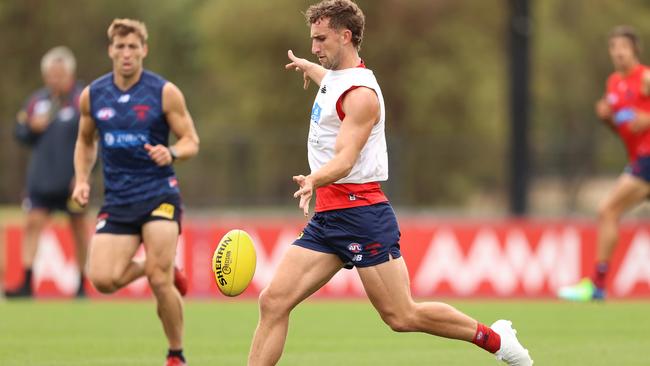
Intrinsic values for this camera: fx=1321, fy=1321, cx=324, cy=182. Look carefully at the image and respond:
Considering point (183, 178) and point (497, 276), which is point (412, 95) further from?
point (497, 276)

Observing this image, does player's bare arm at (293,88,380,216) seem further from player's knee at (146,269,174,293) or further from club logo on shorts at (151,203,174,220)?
club logo on shorts at (151,203,174,220)

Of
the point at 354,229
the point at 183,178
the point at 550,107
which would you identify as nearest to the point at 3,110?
the point at 183,178

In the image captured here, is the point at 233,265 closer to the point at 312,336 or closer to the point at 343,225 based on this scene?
→ the point at 343,225

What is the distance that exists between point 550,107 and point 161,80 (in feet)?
121

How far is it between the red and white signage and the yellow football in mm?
10032

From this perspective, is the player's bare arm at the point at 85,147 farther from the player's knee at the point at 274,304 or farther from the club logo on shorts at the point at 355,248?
the club logo on shorts at the point at 355,248

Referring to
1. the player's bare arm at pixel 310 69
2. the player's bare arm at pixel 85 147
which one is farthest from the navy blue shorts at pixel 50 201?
the player's bare arm at pixel 310 69

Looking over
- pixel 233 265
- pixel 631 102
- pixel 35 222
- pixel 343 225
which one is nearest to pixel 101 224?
pixel 233 265

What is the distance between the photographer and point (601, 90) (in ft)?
145

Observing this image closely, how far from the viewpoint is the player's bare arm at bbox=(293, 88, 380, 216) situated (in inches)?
296

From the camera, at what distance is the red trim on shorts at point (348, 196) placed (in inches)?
314

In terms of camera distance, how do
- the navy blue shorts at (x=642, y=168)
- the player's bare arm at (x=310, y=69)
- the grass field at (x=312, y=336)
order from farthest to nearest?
the navy blue shorts at (x=642, y=168), the grass field at (x=312, y=336), the player's bare arm at (x=310, y=69)

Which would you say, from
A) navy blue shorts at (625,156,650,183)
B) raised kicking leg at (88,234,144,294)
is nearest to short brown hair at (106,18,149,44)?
raised kicking leg at (88,234,144,294)

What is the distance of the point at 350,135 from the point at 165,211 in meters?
2.49
